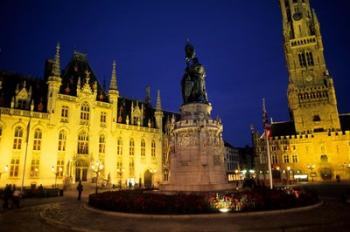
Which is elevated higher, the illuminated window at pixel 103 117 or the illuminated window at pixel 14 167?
the illuminated window at pixel 103 117

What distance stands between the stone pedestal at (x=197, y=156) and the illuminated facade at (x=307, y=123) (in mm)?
47055

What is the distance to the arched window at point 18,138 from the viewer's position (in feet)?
119

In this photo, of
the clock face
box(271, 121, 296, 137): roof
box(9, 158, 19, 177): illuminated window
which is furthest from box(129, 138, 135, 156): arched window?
the clock face

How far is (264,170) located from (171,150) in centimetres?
5280

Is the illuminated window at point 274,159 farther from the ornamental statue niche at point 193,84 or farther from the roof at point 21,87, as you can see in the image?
the roof at point 21,87

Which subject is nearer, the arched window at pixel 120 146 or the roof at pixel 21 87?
the roof at pixel 21 87

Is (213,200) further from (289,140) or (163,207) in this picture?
(289,140)

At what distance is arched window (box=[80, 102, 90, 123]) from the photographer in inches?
1738

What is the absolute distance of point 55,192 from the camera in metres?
27.8

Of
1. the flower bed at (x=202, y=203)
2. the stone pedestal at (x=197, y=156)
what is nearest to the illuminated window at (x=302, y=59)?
the stone pedestal at (x=197, y=156)

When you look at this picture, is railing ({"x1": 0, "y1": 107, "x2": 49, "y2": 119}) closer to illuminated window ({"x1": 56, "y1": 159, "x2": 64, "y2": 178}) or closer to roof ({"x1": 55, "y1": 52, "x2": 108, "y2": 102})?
roof ({"x1": 55, "y1": 52, "x2": 108, "y2": 102})

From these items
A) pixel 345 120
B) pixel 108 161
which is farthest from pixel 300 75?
pixel 108 161

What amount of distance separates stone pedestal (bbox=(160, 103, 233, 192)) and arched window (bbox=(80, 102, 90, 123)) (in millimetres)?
29735

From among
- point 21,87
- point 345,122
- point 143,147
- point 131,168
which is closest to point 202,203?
point 131,168
